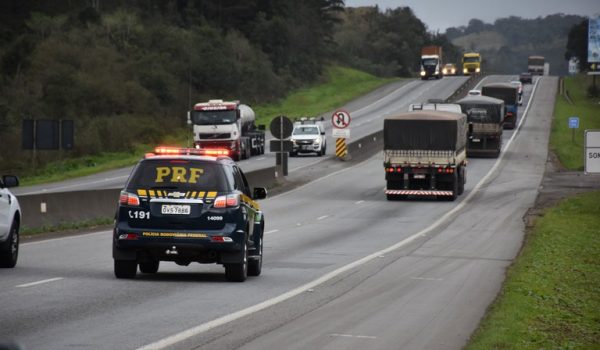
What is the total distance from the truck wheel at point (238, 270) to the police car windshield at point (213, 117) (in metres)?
46.2

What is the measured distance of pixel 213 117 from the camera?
64125 millimetres

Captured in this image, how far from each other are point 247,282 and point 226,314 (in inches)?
163

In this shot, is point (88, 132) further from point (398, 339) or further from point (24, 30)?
point (398, 339)

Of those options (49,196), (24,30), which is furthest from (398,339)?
(24,30)

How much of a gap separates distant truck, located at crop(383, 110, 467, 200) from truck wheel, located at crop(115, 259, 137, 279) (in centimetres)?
2763

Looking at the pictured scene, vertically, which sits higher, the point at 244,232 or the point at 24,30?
the point at 24,30

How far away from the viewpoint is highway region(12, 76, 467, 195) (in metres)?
52.8

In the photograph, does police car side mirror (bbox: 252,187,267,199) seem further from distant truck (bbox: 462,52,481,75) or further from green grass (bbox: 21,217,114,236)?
distant truck (bbox: 462,52,481,75)

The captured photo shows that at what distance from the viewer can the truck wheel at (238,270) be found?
58.9 ft

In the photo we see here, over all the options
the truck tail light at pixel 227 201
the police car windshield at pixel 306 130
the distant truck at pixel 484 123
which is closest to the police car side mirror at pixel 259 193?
the truck tail light at pixel 227 201

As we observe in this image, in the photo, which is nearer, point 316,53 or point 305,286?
point 305,286

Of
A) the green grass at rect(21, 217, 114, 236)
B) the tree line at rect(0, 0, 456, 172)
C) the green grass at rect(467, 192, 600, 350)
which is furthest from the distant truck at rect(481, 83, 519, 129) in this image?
the green grass at rect(21, 217, 114, 236)

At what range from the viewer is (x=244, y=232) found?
701 inches

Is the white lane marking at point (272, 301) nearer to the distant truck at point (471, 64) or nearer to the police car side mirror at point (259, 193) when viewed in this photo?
the police car side mirror at point (259, 193)
